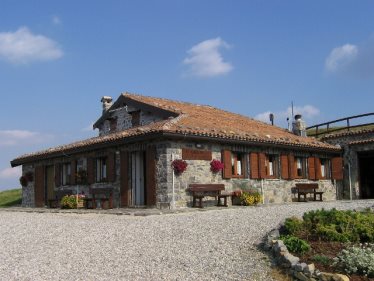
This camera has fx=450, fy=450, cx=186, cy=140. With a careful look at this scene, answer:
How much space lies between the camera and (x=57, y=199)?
20547 mm

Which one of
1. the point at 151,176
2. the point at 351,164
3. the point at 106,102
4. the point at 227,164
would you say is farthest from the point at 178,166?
the point at 351,164

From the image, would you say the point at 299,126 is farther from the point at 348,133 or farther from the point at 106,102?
the point at 106,102

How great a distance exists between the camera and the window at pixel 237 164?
17781mm

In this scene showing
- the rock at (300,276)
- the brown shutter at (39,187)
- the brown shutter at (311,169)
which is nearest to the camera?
the rock at (300,276)

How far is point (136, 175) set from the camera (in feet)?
56.0

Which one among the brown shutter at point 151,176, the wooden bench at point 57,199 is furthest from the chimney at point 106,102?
the brown shutter at point 151,176

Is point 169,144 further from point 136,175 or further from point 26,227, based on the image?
point 26,227

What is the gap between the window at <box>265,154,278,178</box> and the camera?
19.3 meters

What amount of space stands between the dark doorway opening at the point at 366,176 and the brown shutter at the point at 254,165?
7653 millimetres

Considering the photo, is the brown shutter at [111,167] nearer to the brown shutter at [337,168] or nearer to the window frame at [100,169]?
the window frame at [100,169]

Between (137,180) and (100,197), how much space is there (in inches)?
84.0

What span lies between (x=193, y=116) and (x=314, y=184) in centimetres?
648

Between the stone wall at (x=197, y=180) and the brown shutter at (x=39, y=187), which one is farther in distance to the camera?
the brown shutter at (x=39, y=187)

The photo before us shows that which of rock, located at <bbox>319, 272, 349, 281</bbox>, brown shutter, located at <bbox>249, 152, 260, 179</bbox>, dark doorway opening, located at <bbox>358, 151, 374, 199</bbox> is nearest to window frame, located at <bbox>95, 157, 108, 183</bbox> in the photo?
brown shutter, located at <bbox>249, 152, 260, 179</bbox>
